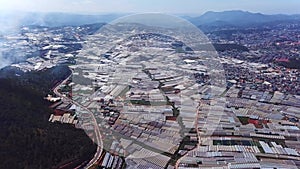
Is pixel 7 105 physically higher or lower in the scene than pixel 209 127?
higher

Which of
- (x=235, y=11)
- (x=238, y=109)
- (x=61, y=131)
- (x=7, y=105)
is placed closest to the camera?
(x=61, y=131)

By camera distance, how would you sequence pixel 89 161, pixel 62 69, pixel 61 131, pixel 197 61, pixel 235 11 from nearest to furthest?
1. pixel 89 161
2. pixel 61 131
3. pixel 62 69
4. pixel 197 61
5. pixel 235 11

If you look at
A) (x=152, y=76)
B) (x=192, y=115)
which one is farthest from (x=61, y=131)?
(x=152, y=76)

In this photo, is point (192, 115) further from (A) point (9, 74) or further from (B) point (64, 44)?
(B) point (64, 44)

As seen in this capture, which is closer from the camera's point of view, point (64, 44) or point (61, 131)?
point (61, 131)

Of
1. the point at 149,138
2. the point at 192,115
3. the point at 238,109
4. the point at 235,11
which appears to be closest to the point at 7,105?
the point at 149,138

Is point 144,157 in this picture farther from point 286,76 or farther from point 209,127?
point 286,76
